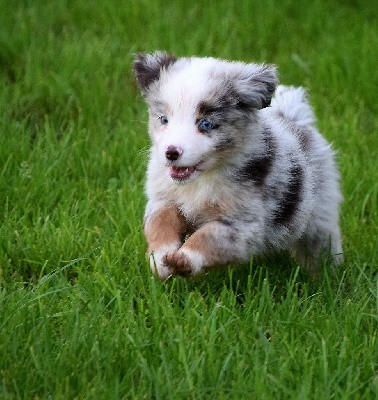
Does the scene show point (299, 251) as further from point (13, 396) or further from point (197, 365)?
point (13, 396)

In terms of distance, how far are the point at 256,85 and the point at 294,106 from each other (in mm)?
803

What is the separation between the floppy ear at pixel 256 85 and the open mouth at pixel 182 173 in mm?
421

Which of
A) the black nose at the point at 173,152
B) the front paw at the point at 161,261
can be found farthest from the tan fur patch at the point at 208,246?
the black nose at the point at 173,152

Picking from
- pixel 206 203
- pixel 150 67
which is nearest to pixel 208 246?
pixel 206 203

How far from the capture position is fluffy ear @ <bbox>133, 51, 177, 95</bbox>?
4.85m

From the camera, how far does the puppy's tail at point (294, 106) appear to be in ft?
17.7

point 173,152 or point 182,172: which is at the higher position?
point 173,152

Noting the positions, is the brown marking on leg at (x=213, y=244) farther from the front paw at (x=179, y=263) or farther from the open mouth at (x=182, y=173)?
the open mouth at (x=182, y=173)

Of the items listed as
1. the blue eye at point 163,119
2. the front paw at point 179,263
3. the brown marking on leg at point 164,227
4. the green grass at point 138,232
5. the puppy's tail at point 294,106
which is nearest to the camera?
the green grass at point 138,232

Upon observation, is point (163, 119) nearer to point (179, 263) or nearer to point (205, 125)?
point (205, 125)

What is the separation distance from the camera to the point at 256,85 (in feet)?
15.4

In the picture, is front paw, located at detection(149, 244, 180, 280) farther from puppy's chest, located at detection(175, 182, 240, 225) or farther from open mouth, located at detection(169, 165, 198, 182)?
open mouth, located at detection(169, 165, 198, 182)

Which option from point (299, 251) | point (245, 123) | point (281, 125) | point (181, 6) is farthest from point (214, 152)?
point (181, 6)

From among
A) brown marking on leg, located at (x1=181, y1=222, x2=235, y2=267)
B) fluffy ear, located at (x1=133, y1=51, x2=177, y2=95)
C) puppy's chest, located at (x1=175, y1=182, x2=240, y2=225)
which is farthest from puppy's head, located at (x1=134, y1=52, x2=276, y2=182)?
brown marking on leg, located at (x1=181, y1=222, x2=235, y2=267)
